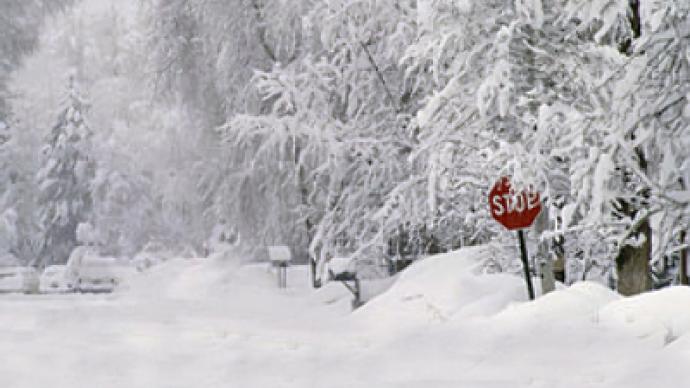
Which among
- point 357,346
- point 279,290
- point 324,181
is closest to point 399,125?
point 324,181

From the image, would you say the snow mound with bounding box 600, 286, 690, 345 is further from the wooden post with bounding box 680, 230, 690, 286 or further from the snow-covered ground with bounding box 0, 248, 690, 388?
the wooden post with bounding box 680, 230, 690, 286

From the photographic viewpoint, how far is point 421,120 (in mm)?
11625

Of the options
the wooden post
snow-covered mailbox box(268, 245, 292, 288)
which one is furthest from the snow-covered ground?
snow-covered mailbox box(268, 245, 292, 288)

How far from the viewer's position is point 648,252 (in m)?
11.3

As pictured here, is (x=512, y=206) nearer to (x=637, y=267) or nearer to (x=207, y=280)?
(x=637, y=267)

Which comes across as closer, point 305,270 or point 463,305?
point 463,305

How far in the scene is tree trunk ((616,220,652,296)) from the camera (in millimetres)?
11148

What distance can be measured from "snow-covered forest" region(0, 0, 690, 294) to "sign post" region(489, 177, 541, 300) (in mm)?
184

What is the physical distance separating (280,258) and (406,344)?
43.0 feet

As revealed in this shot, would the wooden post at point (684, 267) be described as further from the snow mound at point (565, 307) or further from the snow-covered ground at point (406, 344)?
the snow mound at point (565, 307)

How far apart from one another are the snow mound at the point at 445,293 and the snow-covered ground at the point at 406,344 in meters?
0.03

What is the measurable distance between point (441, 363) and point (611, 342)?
49.9 inches

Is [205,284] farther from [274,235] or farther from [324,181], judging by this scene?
[324,181]

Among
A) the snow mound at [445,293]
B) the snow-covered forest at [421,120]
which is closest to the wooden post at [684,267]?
the snow-covered forest at [421,120]
